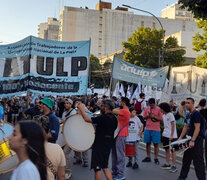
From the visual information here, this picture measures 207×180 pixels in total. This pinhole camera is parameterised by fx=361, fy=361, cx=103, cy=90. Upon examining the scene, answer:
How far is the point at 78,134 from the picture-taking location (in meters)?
7.23

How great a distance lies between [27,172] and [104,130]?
379cm

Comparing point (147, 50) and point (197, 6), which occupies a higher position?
point (147, 50)

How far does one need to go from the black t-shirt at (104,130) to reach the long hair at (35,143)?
11.3ft

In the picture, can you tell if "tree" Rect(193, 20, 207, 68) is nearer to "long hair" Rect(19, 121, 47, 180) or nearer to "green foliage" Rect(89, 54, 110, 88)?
"long hair" Rect(19, 121, 47, 180)

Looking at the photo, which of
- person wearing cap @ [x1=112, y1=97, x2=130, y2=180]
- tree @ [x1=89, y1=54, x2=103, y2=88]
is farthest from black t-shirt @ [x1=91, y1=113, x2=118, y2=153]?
tree @ [x1=89, y1=54, x2=103, y2=88]

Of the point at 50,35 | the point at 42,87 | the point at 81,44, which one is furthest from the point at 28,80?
the point at 50,35

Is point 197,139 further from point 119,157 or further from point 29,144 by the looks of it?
point 29,144

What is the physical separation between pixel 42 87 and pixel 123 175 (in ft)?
12.1

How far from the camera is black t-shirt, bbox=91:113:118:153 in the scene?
20.6ft

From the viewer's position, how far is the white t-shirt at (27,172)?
254 centimetres

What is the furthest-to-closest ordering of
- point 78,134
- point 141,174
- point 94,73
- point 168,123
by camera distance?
point 94,73 → point 168,123 → point 141,174 → point 78,134

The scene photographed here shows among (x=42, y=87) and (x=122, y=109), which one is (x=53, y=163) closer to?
(x=122, y=109)

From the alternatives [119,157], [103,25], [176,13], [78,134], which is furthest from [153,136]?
[176,13]

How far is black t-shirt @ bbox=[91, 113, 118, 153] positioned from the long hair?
3.45 m
